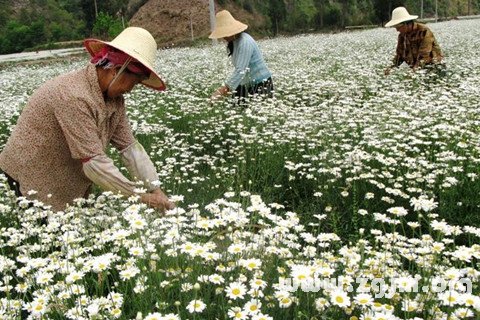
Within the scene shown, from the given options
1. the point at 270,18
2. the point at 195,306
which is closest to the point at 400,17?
the point at 195,306

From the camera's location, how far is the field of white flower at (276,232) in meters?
1.93

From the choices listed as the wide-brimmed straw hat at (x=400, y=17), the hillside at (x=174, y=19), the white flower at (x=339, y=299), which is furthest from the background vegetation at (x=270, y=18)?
the white flower at (x=339, y=299)

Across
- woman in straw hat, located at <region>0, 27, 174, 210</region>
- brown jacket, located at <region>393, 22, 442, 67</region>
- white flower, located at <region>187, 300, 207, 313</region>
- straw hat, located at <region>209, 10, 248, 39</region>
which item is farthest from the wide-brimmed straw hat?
white flower, located at <region>187, 300, 207, 313</region>

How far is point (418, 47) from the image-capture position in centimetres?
810

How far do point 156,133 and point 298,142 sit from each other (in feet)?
5.47

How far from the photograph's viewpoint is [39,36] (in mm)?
42656

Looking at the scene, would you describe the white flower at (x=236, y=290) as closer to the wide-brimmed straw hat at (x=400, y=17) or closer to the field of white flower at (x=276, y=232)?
the field of white flower at (x=276, y=232)

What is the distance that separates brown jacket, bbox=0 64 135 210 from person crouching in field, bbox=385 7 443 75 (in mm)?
5421

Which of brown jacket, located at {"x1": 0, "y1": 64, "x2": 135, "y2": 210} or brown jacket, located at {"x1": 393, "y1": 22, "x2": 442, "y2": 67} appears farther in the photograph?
brown jacket, located at {"x1": 393, "y1": 22, "x2": 442, "y2": 67}

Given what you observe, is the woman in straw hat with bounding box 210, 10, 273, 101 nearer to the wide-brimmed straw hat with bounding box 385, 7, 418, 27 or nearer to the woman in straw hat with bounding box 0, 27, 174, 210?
the wide-brimmed straw hat with bounding box 385, 7, 418, 27

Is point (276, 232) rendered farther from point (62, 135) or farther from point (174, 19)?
point (174, 19)

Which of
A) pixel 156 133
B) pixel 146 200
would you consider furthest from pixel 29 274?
pixel 156 133

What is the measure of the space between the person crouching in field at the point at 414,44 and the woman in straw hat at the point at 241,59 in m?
2.21

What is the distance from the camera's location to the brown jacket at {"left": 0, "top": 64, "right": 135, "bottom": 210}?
9.85 feet
